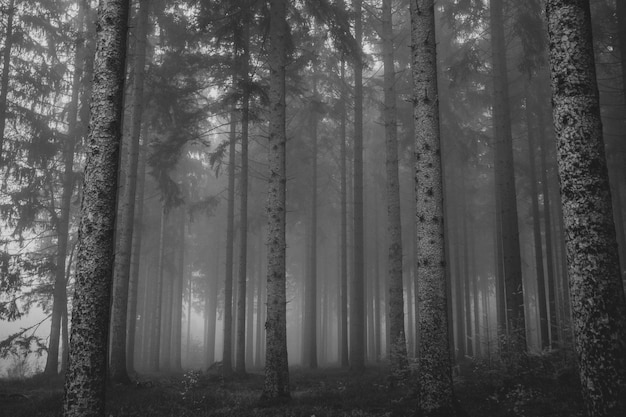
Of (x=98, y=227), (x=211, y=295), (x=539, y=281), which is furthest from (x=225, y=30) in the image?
(x=211, y=295)

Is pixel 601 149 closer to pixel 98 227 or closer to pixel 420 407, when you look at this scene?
pixel 420 407

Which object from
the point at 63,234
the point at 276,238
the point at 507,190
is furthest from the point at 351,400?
the point at 63,234

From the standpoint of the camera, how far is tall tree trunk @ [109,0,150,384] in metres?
11.4

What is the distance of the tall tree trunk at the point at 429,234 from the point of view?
630 cm

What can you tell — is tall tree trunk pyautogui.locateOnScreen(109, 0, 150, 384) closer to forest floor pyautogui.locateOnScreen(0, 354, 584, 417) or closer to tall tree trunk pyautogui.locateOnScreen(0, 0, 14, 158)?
forest floor pyautogui.locateOnScreen(0, 354, 584, 417)

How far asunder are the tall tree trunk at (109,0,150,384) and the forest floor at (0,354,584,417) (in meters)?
0.89

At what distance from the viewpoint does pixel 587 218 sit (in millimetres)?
4340

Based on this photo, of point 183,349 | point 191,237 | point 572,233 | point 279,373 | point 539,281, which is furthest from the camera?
point 183,349

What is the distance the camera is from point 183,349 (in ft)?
163

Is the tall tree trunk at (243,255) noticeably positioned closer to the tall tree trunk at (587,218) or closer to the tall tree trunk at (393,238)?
the tall tree trunk at (393,238)

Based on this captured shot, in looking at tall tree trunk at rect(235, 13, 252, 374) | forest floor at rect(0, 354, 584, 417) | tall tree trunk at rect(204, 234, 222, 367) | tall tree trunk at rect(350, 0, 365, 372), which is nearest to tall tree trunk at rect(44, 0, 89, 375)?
forest floor at rect(0, 354, 584, 417)

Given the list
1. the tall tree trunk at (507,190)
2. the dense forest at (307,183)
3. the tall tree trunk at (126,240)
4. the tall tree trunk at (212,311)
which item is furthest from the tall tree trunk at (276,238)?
the tall tree trunk at (212,311)

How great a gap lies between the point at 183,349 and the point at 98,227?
1922 inches

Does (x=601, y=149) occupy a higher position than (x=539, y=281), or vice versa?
(x=601, y=149)
